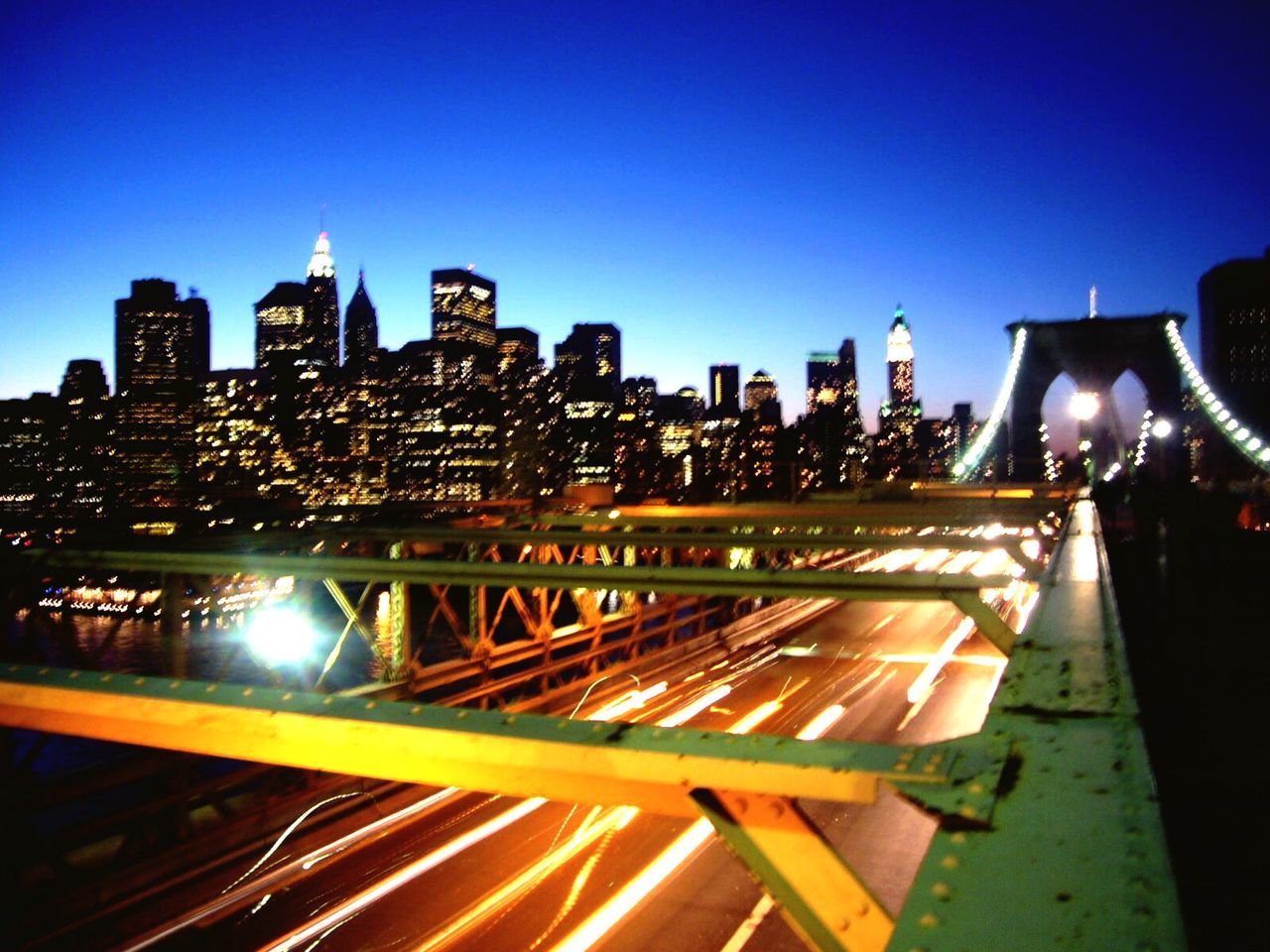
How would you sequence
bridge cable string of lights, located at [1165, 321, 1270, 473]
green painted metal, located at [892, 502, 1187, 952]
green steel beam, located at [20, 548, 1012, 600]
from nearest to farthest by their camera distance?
green painted metal, located at [892, 502, 1187, 952]
green steel beam, located at [20, 548, 1012, 600]
bridge cable string of lights, located at [1165, 321, 1270, 473]

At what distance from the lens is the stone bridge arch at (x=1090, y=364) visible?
8988 cm

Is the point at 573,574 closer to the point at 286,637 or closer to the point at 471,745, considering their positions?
the point at 471,745

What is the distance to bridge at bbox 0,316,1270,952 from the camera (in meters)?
1.90

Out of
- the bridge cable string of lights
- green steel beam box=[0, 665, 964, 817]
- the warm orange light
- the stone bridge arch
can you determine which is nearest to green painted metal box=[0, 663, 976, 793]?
green steel beam box=[0, 665, 964, 817]

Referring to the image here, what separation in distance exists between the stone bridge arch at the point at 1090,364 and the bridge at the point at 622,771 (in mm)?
76606

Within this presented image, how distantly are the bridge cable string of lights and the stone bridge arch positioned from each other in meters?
1.08

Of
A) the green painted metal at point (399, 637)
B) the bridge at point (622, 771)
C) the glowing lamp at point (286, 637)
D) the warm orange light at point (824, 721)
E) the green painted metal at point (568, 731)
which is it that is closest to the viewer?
the bridge at point (622, 771)

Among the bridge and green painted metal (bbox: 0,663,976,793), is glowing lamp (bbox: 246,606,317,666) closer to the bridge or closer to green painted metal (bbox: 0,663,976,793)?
the bridge

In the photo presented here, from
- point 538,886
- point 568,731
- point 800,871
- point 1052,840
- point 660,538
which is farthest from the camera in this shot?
point 660,538

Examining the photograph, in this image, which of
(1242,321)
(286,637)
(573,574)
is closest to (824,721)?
(286,637)

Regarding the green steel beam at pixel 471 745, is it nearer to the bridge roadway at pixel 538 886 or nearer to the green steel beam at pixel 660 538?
the bridge roadway at pixel 538 886

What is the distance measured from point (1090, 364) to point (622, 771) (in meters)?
105

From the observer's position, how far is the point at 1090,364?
95.2 metres

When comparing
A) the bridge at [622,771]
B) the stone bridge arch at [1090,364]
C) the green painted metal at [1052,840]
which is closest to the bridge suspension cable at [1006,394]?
the stone bridge arch at [1090,364]
